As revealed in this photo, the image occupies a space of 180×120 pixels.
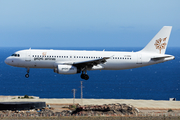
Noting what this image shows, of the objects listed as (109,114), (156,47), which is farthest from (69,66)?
(156,47)

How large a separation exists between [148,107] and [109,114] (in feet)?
63.9

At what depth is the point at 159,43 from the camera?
6931cm

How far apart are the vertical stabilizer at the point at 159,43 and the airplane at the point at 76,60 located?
314 cm

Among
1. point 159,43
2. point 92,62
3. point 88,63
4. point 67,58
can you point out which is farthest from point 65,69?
point 159,43

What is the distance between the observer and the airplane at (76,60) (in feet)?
197

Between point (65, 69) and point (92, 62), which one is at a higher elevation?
point (92, 62)

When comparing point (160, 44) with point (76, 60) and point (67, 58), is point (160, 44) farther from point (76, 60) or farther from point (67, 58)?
point (67, 58)

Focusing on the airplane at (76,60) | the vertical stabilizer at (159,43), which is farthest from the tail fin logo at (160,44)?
the airplane at (76,60)

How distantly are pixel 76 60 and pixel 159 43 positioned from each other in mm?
19587

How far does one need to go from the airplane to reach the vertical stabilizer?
3136 millimetres

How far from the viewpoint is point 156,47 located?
68.8 meters

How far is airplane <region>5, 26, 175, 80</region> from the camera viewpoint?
197 feet

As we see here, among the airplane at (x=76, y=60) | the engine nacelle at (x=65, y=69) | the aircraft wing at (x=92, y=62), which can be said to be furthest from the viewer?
the airplane at (x=76, y=60)

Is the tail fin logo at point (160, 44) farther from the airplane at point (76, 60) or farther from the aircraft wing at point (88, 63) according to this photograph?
the aircraft wing at point (88, 63)
